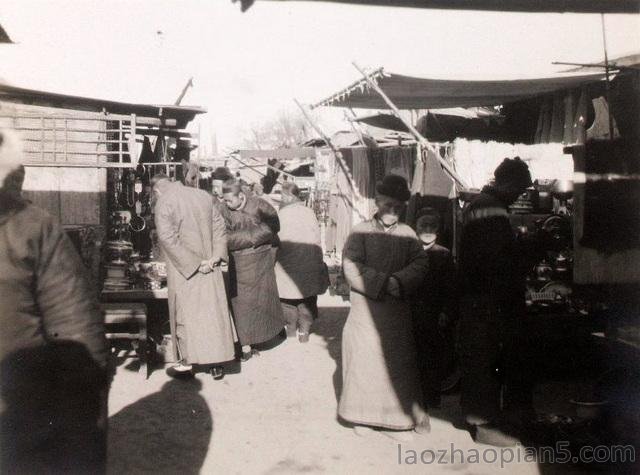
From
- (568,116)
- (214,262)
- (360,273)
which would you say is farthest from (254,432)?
(568,116)

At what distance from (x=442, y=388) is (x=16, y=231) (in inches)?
169

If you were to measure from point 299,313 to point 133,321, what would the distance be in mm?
2301

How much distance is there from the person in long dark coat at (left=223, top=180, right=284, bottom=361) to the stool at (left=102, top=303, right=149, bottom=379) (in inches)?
44.0

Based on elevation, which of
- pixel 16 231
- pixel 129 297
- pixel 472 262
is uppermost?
pixel 16 231

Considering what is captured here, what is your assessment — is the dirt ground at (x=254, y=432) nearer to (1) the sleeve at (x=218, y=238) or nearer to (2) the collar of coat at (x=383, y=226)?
(1) the sleeve at (x=218, y=238)

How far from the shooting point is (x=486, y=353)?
4.57 metres

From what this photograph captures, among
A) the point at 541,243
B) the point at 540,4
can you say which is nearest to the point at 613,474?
the point at 541,243

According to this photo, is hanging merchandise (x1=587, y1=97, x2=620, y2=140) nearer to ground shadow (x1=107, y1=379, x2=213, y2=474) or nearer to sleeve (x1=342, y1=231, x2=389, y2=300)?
sleeve (x1=342, y1=231, x2=389, y2=300)

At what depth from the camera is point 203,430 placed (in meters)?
4.89

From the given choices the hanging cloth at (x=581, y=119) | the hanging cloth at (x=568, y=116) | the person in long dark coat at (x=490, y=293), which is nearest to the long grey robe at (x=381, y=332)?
the person in long dark coat at (x=490, y=293)

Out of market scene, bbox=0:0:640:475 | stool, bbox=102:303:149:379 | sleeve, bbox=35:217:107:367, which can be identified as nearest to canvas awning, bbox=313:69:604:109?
market scene, bbox=0:0:640:475

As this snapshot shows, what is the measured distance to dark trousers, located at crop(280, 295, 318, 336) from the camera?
7.86m

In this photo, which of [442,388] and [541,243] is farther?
[541,243]

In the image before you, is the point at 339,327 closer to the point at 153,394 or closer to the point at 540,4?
the point at 153,394
